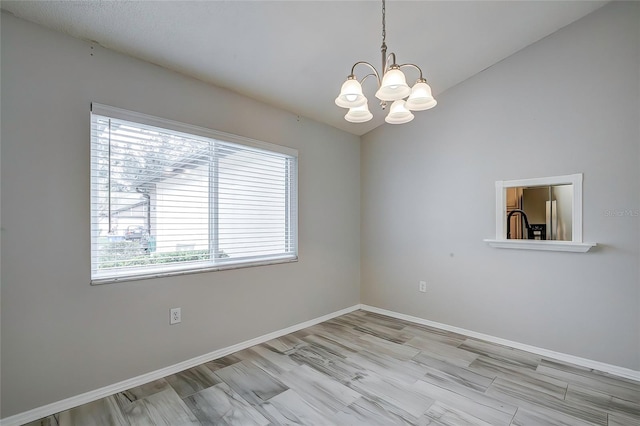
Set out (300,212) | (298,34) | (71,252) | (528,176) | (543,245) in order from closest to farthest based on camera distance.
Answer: (71,252)
(298,34)
(543,245)
(528,176)
(300,212)

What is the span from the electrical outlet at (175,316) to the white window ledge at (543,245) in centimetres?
289

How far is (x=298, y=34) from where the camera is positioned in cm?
229

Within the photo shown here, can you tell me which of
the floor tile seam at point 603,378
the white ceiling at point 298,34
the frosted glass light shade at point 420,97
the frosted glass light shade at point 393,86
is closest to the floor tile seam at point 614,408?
the floor tile seam at point 603,378

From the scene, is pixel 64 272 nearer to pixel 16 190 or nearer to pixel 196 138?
pixel 16 190

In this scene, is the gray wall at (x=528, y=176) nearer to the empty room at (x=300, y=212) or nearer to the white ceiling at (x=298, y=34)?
the empty room at (x=300, y=212)

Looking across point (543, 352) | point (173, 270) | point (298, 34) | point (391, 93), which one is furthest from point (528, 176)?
point (173, 270)

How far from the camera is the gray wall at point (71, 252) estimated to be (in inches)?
70.5

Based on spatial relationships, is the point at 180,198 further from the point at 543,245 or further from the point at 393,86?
the point at 543,245

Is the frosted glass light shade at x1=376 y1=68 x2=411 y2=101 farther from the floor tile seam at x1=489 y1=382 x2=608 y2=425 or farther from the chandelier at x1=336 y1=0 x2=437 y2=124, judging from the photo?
the floor tile seam at x1=489 y1=382 x2=608 y2=425

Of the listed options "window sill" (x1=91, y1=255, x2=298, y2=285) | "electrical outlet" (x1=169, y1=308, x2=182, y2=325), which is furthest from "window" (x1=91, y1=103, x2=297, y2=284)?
"electrical outlet" (x1=169, y1=308, x2=182, y2=325)

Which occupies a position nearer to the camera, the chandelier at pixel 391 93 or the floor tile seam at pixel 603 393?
the chandelier at pixel 391 93

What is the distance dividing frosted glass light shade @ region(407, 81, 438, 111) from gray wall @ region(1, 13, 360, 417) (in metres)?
1.67

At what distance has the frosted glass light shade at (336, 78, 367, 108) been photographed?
5.79ft

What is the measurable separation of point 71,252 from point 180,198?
79 cm
